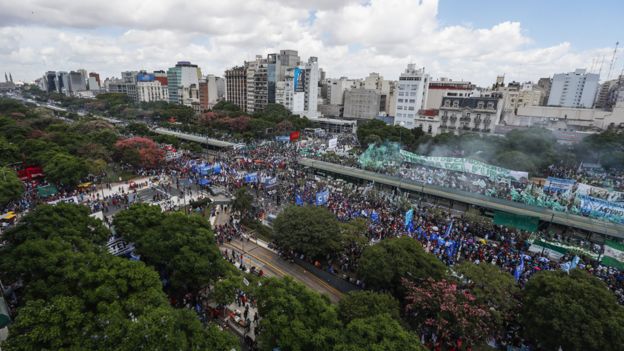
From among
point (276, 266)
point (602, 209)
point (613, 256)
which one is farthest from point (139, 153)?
point (602, 209)

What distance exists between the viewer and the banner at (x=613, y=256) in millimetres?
24703

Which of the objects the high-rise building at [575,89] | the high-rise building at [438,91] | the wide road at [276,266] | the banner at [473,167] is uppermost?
the high-rise building at [575,89]

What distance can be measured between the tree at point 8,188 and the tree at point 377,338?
40125 mm

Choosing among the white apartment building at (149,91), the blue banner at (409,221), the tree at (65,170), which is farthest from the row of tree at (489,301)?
the white apartment building at (149,91)

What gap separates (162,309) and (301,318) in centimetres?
645

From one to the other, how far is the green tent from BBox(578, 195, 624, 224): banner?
63.7 meters

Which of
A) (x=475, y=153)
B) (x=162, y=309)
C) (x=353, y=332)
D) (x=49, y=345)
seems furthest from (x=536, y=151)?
(x=49, y=345)

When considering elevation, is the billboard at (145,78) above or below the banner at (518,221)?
above

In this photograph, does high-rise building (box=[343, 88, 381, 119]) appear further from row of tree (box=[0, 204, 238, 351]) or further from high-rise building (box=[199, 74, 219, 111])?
row of tree (box=[0, 204, 238, 351])

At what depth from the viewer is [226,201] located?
136 feet

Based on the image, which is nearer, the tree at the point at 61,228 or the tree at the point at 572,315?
the tree at the point at 572,315

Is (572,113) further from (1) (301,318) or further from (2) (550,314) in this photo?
(1) (301,318)

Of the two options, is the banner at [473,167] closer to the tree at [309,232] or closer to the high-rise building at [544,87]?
the tree at [309,232]

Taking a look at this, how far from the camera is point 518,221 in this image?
31281 millimetres
